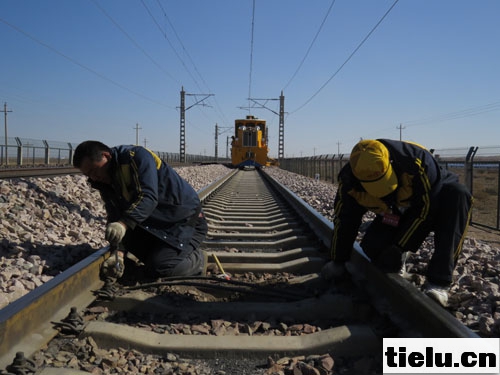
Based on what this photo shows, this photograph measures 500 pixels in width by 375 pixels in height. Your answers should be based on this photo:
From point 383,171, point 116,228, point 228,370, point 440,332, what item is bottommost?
point 228,370

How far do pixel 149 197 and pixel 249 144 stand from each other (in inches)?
1071

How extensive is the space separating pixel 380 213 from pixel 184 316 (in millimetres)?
1624

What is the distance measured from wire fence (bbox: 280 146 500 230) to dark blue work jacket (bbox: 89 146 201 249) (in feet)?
21.9

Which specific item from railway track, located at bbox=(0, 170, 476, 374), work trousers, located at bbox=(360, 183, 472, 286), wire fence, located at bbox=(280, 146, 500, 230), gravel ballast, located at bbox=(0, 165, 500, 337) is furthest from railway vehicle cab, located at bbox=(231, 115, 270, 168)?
work trousers, located at bbox=(360, 183, 472, 286)

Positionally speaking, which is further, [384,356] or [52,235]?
[52,235]

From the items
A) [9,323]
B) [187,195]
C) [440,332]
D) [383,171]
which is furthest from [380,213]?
[9,323]

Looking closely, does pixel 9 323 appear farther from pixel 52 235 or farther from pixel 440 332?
pixel 52 235

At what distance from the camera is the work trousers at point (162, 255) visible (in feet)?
11.6

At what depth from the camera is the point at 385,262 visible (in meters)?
3.23

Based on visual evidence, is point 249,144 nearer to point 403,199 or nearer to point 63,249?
point 63,249

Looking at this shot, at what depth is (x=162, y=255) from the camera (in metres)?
3.54

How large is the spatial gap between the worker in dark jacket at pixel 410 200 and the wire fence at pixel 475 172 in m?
6.03

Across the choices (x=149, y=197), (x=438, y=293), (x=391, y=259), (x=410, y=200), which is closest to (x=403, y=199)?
(x=410, y=200)

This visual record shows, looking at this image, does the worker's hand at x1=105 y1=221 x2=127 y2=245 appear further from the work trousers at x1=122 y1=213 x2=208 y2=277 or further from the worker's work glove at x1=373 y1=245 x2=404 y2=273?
the worker's work glove at x1=373 y1=245 x2=404 y2=273
